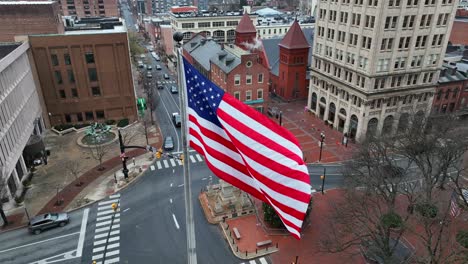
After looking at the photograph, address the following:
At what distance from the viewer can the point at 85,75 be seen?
57.4 m

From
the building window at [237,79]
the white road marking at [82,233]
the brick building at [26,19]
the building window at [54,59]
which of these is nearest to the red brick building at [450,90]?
the building window at [237,79]

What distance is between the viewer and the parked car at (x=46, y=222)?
3319 cm

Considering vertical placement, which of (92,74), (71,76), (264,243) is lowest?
A: (264,243)

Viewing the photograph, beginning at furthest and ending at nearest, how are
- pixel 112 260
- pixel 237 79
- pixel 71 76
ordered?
pixel 237 79, pixel 71 76, pixel 112 260

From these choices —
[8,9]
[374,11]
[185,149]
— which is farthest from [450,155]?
[8,9]

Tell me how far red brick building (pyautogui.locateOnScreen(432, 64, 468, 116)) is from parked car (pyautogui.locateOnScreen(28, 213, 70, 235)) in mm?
59078

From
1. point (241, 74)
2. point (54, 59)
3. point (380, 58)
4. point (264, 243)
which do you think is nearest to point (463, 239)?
point (264, 243)

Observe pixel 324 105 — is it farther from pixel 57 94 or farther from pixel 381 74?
pixel 57 94

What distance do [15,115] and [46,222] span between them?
17.7 meters

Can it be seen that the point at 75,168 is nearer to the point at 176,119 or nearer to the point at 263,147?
the point at 176,119

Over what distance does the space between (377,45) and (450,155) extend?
1982 centimetres

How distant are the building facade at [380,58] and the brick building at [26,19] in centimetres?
4489

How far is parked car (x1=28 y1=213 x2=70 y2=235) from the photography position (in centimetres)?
3319

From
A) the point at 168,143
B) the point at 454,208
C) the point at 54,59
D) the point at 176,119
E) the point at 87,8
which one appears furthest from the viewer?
the point at 87,8
